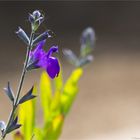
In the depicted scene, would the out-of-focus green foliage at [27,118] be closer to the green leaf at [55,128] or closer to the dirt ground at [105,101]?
the green leaf at [55,128]

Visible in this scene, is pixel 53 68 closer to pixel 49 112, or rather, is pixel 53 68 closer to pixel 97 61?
pixel 49 112

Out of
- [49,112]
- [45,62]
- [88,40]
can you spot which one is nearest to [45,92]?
[49,112]

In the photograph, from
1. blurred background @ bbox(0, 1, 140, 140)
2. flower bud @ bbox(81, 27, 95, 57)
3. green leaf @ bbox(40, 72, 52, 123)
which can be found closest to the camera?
green leaf @ bbox(40, 72, 52, 123)

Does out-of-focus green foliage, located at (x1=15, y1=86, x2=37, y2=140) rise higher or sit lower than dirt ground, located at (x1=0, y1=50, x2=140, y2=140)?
lower

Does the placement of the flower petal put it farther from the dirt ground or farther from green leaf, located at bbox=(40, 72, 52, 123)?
the dirt ground

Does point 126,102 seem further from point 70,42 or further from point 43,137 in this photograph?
point 43,137

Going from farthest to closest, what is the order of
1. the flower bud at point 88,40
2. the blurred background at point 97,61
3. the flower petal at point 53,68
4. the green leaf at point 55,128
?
1. the blurred background at point 97,61
2. the flower bud at point 88,40
3. the green leaf at point 55,128
4. the flower petal at point 53,68

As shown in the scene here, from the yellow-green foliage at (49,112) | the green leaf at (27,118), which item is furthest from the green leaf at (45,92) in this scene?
the green leaf at (27,118)

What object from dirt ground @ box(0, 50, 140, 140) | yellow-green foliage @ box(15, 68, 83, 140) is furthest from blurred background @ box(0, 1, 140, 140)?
yellow-green foliage @ box(15, 68, 83, 140)
